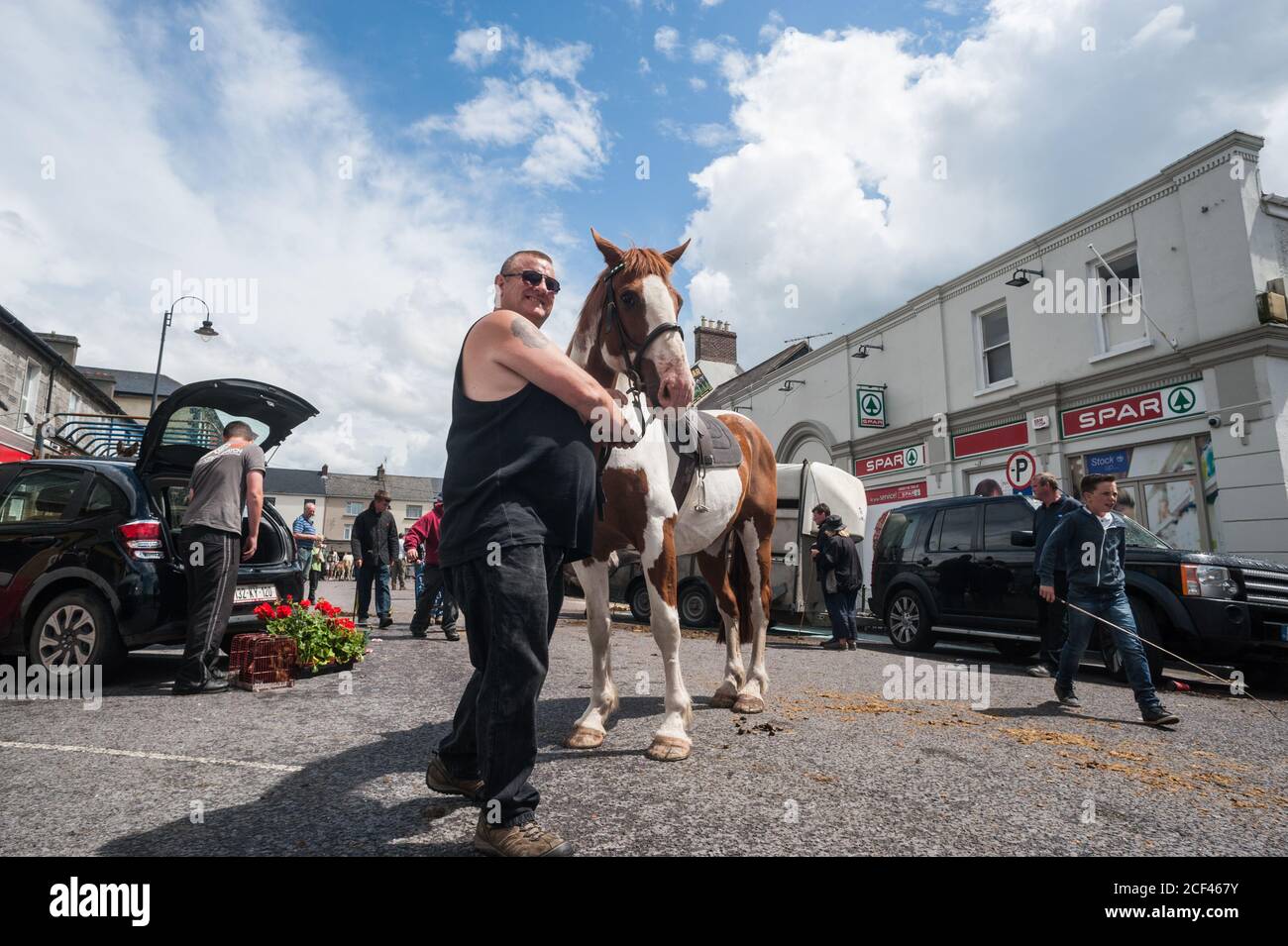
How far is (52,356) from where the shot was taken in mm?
25422

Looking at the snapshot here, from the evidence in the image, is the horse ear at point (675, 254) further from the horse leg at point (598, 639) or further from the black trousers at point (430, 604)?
the black trousers at point (430, 604)

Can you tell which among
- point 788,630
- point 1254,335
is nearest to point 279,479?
point 788,630

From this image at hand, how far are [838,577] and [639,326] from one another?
855cm

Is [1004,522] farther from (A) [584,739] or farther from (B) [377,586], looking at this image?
(B) [377,586]

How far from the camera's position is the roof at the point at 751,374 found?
29.8 m

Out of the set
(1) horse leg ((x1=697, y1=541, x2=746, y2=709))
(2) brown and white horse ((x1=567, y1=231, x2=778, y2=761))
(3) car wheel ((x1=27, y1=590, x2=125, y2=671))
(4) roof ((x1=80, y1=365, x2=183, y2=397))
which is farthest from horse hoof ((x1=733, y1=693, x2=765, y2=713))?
(4) roof ((x1=80, y1=365, x2=183, y2=397))

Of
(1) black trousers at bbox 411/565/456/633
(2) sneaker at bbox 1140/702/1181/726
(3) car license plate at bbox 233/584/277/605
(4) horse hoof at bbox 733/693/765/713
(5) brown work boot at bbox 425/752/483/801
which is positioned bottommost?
(2) sneaker at bbox 1140/702/1181/726

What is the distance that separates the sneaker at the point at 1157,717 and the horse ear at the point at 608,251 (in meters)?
5.13

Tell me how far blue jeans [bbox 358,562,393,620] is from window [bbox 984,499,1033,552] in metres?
9.22

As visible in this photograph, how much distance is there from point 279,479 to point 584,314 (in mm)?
82434

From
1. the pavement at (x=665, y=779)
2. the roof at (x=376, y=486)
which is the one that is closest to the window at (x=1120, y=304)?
the pavement at (x=665, y=779)

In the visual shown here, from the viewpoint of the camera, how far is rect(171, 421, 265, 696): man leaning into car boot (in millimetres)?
5207

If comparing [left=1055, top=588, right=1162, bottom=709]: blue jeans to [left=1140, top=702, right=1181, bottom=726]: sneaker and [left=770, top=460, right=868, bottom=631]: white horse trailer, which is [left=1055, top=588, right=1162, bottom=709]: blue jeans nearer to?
[left=1140, top=702, right=1181, bottom=726]: sneaker
